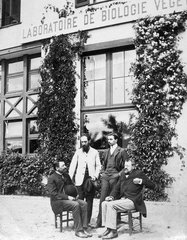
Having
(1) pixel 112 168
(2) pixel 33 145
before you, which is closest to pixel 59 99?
(2) pixel 33 145

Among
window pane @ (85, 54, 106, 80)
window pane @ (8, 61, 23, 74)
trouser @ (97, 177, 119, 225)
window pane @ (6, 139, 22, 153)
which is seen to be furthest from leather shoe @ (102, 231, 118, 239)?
window pane @ (8, 61, 23, 74)

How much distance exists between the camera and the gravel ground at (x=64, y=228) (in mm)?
5140

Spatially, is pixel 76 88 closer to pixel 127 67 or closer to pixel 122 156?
pixel 127 67

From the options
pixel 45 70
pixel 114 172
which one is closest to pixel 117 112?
pixel 45 70

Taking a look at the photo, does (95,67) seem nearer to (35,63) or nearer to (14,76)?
(35,63)

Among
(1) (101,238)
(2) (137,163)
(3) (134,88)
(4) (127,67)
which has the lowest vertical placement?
(1) (101,238)

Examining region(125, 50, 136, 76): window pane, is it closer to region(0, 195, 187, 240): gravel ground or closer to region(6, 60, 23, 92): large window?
region(0, 195, 187, 240): gravel ground

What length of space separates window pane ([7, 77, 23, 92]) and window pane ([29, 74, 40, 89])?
379 mm

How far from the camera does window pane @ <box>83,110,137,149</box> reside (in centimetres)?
883

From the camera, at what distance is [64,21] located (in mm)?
9789

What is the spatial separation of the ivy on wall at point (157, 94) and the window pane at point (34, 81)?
346 centimetres

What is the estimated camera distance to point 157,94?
8.34m

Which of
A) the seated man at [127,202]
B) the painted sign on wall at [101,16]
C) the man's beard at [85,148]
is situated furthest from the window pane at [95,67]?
the seated man at [127,202]

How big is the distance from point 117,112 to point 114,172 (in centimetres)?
334
